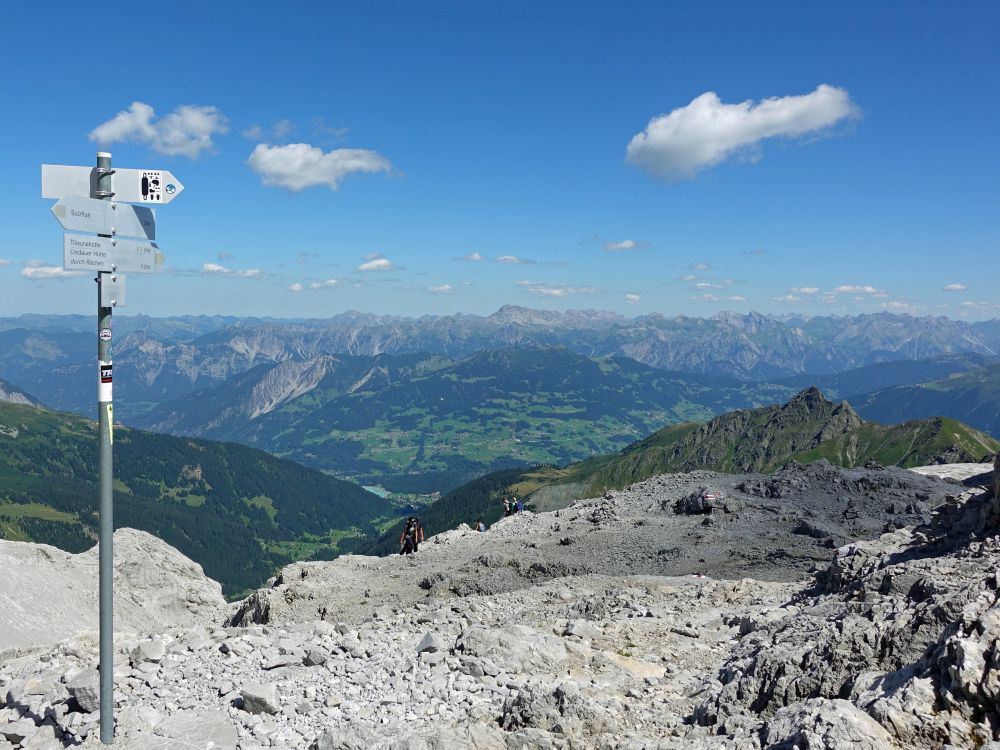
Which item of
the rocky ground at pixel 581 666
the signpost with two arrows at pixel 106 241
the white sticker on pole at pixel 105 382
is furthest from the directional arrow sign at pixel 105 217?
the rocky ground at pixel 581 666

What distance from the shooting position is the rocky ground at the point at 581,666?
8.95 metres

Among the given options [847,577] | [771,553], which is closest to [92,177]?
[847,577]

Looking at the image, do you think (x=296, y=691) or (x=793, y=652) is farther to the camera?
(x=296, y=691)

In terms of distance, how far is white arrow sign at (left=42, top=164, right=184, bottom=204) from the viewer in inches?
404

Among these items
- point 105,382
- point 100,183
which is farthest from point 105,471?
point 100,183

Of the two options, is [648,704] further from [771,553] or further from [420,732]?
[771,553]

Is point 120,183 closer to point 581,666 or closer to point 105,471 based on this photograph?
point 105,471

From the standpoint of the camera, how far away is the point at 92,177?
1045 cm

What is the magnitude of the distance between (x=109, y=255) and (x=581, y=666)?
11469mm

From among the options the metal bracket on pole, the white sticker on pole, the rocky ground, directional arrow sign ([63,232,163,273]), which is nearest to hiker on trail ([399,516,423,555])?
the rocky ground

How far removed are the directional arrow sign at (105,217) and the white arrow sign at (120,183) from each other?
199mm

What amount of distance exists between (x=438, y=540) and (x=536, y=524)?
5.73 meters

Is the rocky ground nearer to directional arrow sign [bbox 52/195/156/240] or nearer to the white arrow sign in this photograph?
directional arrow sign [bbox 52/195/156/240]

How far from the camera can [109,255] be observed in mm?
10406
